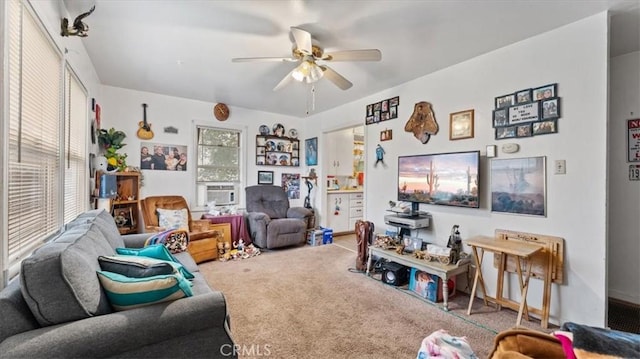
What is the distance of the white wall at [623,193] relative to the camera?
8.22 ft

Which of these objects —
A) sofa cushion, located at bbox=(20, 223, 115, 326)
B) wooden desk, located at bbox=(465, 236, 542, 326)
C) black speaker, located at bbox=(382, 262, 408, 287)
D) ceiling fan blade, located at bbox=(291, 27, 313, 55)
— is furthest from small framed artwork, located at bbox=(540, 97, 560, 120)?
sofa cushion, located at bbox=(20, 223, 115, 326)

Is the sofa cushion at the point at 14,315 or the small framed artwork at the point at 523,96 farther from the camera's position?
the small framed artwork at the point at 523,96

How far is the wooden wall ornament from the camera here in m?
3.17

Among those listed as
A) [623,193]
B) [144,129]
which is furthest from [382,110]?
[144,129]

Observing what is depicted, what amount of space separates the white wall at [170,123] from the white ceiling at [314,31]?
0.67 meters

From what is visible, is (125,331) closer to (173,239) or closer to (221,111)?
(173,239)

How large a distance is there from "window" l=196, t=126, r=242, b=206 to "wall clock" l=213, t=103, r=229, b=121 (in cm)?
24

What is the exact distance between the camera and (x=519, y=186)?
2.44 m

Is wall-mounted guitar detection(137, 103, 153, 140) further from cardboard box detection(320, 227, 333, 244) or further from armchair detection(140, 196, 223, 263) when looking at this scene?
cardboard box detection(320, 227, 333, 244)

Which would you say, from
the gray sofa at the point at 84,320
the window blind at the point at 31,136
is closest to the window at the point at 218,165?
the window blind at the point at 31,136

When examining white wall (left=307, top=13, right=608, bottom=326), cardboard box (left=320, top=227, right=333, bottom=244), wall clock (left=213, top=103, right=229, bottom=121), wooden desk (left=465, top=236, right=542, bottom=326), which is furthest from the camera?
cardboard box (left=320, top=227, right=333, bottom=244)

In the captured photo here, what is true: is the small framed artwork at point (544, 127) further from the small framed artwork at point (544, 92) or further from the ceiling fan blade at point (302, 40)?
the ceiling fan blade at point (302, 40)

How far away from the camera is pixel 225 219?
422 centimetres

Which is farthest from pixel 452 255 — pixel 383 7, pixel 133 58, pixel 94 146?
Answer: pixel 94 146
